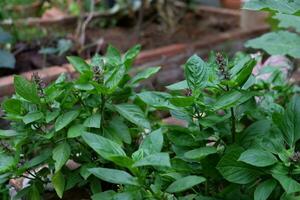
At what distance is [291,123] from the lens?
36.1 inches

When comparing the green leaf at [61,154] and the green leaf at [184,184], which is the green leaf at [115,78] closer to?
the green leaf at [61,154]

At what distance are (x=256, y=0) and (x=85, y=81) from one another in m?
0.44

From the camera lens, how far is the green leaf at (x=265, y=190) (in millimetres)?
822

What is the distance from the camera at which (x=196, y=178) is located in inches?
32.4

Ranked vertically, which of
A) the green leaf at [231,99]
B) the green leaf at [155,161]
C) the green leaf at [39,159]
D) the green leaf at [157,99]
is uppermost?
the green leaf at [231,99]

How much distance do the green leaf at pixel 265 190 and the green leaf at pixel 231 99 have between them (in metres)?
0.17

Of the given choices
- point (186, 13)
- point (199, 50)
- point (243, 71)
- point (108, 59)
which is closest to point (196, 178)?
point (243, 71)

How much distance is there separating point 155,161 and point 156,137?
12 cm

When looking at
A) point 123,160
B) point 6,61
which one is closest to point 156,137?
point 123,160

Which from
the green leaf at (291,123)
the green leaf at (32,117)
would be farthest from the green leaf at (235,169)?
the green leaf at (32,117)

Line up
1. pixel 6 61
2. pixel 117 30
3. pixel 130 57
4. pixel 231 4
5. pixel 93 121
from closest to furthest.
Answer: pixel 93 121
pixel 130 57
pixel 6 61
pixel 117 30
pixel 231 4

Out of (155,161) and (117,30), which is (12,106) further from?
(117,30)

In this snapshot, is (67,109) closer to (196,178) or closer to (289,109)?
(196,178)

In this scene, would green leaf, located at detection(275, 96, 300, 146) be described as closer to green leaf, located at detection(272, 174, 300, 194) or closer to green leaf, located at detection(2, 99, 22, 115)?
green leaf, located at detection(272, 174, 300, 194)
